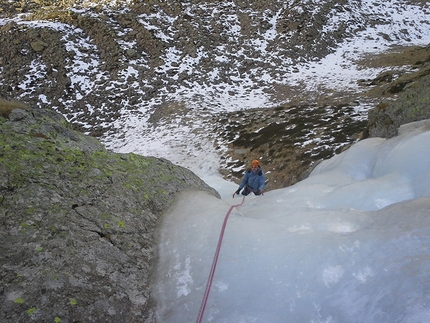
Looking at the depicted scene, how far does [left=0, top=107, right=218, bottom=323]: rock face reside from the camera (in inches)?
107

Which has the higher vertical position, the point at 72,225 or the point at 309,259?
the point at 72,225

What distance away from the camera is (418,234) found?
295 centimetres

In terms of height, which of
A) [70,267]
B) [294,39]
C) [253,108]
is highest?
[294,39]

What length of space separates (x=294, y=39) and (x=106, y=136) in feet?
46.3

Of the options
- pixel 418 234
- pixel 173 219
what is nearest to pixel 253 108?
pixel 173 219

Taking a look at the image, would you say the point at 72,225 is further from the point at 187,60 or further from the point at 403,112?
the point at 187,60

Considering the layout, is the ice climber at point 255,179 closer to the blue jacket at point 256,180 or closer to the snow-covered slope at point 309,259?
the blue jacket at point 256,180

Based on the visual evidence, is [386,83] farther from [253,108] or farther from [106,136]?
[106,136]

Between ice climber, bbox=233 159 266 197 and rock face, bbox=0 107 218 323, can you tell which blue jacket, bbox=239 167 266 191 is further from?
rock face, bbox=0 107 218 323

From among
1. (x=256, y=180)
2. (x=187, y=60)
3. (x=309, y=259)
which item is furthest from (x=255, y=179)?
(x=187, y=60)

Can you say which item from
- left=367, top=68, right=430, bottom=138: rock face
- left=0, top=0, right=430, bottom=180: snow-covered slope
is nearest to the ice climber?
left=367, top=68, right=430, bottom=138: rock face

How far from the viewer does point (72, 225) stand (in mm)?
3488

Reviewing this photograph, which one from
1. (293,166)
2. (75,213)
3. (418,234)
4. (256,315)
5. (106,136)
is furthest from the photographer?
(106,136)

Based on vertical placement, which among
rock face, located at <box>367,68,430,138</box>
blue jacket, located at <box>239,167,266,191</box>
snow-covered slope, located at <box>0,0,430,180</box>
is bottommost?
blue jacket, located at <box>239,167,266,191</box>
